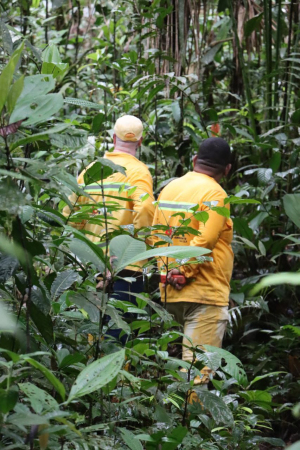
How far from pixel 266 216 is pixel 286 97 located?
1.22 meters

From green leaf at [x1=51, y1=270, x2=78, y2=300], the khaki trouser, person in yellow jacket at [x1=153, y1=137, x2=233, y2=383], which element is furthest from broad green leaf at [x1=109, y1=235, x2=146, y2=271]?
the khaki trouser

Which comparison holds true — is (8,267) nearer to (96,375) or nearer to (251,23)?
(96,375)

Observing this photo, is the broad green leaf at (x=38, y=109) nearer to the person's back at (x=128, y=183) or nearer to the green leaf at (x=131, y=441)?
the green leaf at (x=131, y=441)

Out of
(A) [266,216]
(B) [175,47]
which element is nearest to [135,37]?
(B) [175,47]

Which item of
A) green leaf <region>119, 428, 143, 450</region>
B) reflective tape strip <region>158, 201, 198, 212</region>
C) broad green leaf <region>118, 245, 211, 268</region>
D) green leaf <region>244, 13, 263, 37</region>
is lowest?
green leaf <region>119, 428, 143, 450</region>

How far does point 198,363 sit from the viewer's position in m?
2.28

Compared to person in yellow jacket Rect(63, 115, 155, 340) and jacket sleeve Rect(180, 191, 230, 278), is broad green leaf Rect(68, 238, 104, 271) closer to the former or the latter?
jacket sleeve Rect(180, 191, 230, 278)

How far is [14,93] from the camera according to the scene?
1296 millimetres

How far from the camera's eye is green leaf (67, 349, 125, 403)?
131cm

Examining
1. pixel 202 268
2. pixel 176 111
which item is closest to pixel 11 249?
pixel 202 268

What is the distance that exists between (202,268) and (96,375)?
245cm

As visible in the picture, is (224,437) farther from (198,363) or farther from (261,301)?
(261,301)

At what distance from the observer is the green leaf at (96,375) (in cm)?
131

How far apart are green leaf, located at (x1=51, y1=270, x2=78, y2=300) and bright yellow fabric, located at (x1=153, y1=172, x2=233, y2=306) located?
1.78 metres
